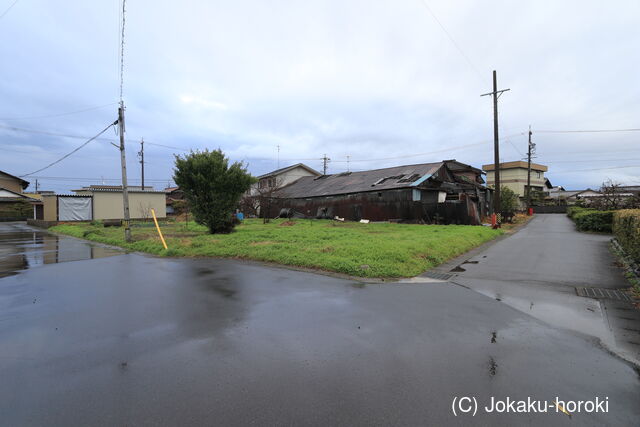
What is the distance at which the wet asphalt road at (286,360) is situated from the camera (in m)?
2.44

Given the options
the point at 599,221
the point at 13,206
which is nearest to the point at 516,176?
the point at 599,221

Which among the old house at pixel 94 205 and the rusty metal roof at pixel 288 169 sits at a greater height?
the rusty metal roof at pixel 288 169

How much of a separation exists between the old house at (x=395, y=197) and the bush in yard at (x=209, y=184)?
11.4 meters

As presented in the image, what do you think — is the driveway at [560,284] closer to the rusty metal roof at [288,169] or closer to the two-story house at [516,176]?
the rusty metal roof at [288,169]

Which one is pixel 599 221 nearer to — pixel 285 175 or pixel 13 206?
pixel 285 175

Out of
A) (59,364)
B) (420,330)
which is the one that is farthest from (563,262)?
(59,364)

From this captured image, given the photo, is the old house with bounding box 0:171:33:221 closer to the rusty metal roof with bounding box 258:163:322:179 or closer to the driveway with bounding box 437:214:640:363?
the rusty metal roof with bounding box 258:163:322:179

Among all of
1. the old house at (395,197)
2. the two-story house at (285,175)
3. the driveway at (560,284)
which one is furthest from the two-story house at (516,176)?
the driveway at (560,284)

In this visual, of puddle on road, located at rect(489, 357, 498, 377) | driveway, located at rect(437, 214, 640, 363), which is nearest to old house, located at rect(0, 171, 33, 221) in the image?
driveway, located at rect(437, 214, 640, 363)

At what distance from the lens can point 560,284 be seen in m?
6.44

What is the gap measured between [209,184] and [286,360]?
12.8m

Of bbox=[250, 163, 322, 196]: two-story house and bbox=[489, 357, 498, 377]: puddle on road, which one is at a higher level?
bbox=[250, 163, 322, 196]: two-story house

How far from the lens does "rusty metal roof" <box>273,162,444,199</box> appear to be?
23.1 m

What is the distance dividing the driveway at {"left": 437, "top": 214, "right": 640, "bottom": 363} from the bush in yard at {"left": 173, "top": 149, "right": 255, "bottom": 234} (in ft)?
35.4
